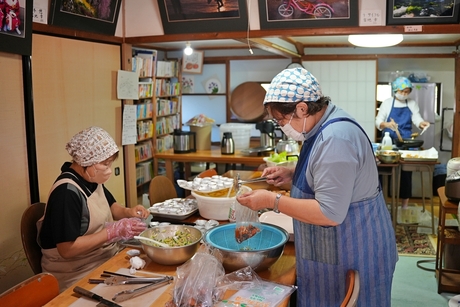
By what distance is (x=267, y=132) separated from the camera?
4.91m

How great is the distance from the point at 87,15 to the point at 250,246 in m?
1.87

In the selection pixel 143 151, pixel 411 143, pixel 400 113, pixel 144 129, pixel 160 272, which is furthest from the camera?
pixel 143 151

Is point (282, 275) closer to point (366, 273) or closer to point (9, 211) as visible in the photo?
point (366, 273)

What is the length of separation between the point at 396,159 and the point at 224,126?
184 centimetres

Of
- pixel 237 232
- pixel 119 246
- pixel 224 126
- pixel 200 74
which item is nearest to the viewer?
pixel 237 232

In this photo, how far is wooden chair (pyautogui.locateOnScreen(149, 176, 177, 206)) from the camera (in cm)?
297

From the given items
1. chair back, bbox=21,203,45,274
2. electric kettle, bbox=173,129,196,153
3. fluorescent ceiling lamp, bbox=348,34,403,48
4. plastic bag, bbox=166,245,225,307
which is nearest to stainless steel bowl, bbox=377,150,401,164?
fluorescent ceiling lamp, bbox=348,34,403,48

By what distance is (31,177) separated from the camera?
8.45ft

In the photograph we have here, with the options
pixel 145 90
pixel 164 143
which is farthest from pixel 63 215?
pixel 164 143

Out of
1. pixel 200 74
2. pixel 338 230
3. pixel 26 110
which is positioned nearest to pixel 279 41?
pixel 200 74

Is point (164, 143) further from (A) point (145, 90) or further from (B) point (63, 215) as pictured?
(B) point (63, 215)

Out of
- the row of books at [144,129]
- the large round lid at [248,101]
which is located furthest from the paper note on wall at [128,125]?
the large round lid at [248,101]

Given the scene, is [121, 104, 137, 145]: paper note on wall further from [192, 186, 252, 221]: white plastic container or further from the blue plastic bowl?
the blue plastic bowl

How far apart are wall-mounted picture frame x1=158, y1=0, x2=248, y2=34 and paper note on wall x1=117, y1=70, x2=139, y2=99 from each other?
0.47 m
